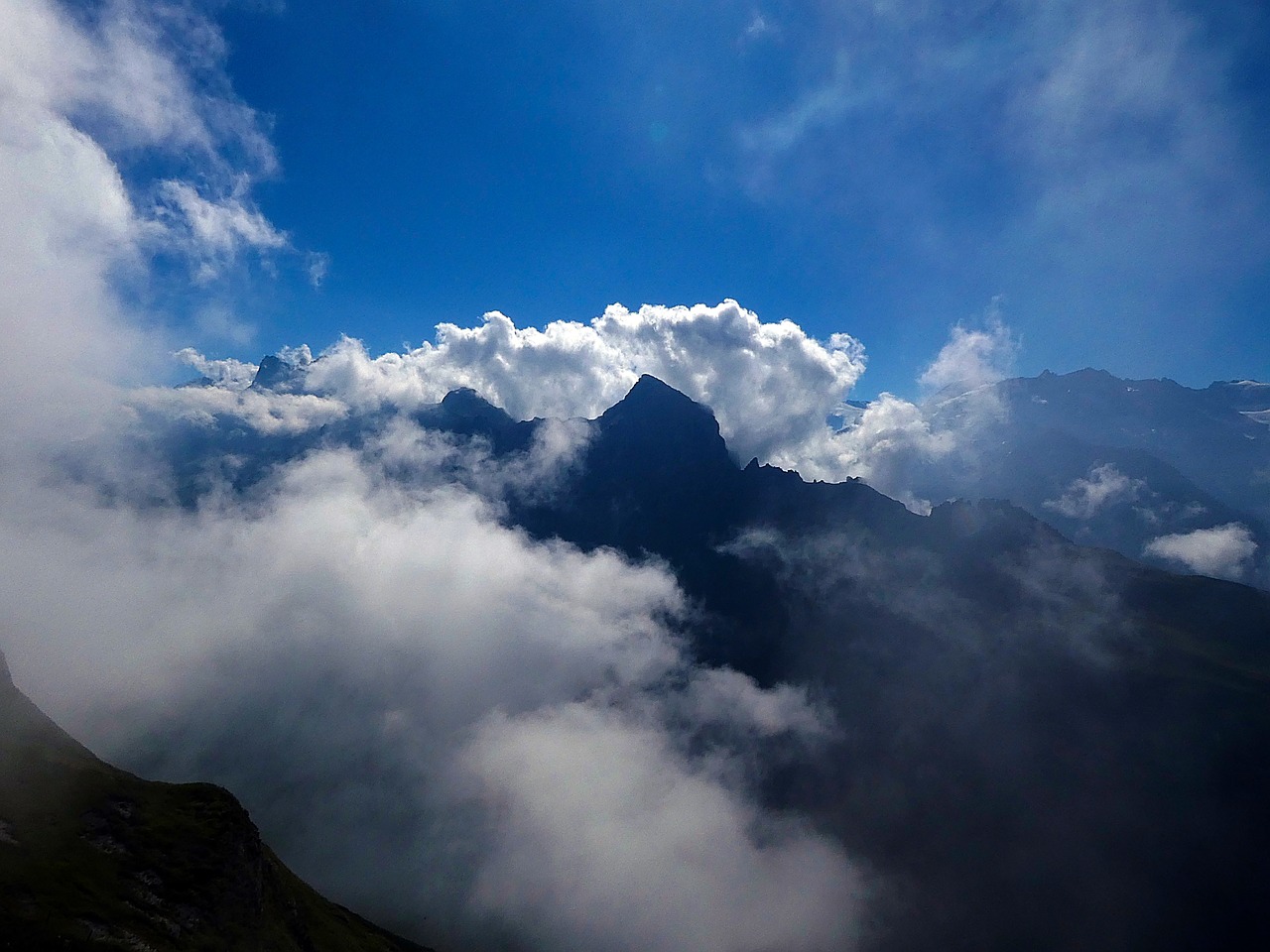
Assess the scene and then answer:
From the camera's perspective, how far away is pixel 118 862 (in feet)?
330

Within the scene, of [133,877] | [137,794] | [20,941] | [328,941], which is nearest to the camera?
[20,941]

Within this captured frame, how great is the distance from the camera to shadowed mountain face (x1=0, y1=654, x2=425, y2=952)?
84.0 metres

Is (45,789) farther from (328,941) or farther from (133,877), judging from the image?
(328,941)

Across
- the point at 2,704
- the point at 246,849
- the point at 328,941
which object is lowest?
the point at 328,941

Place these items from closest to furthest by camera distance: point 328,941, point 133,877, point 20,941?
point 20,941 < point 133,877 < point 328,941

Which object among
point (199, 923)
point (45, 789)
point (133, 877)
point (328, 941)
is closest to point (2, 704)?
point (45, 789)

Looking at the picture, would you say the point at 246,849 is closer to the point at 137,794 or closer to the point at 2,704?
the point at 137,794

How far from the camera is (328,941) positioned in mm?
136875

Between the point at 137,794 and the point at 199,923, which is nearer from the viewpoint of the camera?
the point at 199,923

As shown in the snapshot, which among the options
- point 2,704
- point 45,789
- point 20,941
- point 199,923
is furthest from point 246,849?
point 2,704

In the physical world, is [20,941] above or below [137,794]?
below

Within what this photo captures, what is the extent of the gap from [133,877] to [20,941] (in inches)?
1019

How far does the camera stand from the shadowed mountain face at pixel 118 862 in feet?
276

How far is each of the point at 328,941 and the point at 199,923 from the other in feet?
159
